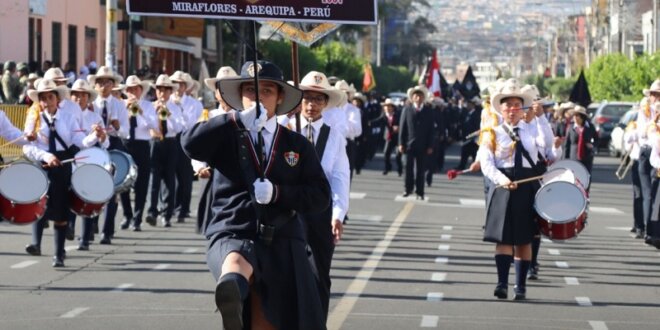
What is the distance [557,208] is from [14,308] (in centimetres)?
455

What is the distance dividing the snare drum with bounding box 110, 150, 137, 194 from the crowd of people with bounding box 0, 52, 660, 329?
17.8 inches

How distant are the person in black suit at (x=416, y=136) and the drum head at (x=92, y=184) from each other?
39.4 feet

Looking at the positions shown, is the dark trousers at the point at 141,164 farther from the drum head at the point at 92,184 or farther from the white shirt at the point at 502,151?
the white shirt at the point at 502,151

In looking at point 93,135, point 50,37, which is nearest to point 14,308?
point 93,135

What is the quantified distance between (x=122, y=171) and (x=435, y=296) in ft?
16.7

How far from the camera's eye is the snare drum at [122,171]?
1780 centimetres

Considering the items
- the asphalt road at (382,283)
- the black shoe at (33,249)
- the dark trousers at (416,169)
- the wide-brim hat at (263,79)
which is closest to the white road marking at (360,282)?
the asphalt road at (382,283)

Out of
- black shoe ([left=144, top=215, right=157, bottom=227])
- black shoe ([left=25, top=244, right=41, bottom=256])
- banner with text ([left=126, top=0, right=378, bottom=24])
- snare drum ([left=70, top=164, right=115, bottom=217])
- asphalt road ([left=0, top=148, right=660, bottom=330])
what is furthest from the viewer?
black shoe ([left=144, top=215, right=157, bottom=227])

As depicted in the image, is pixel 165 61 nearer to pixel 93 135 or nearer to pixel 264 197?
pixel 93 135

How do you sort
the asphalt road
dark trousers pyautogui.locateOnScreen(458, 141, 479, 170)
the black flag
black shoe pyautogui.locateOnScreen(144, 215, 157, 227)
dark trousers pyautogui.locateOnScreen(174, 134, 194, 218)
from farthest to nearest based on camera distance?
1. dark trousers pyautogui.locateOnScreen(458, 141, 479, 170)
2. the black flag
3. dark trousers pyautogui.locateOnScreen(174, 134, 194, 218)
4. black shoe pyautogui.locateOnScreen(144, 215, 157, 227)
5. the asphalt road

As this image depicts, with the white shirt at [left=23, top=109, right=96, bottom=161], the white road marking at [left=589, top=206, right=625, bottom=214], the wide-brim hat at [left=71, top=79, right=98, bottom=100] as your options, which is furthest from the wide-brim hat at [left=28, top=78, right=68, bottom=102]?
the white road marking at [left=589, top=206, right=625, bottom=214]

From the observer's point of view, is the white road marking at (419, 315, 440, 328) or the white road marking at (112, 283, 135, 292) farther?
the white road marking at (112, 283, 135, 292)

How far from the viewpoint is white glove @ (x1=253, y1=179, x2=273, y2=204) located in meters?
8.16

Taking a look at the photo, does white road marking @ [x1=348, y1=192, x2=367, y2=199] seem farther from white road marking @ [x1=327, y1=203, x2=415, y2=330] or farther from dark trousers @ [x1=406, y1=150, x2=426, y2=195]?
white road marking @ [x1=327, y1=203, x2=415, y2=330]
